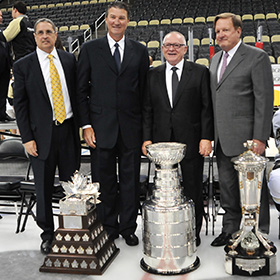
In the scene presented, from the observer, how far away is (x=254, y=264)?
2.52m

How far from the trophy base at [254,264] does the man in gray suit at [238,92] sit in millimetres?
652

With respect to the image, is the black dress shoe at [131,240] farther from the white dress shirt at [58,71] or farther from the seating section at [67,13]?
the seating section at [67,13]

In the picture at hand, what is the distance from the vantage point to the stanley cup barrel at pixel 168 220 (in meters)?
2.57

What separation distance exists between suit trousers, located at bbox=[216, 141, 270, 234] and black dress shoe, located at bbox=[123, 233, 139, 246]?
0.65 metres

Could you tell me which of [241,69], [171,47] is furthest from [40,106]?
[241,69]

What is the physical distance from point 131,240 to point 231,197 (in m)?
0.79

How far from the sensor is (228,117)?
9.30 ft

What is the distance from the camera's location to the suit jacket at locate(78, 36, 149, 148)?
9.75ft

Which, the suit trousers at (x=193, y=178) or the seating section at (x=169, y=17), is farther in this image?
the seating section at (x=169, y=17)

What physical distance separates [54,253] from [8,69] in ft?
6.54

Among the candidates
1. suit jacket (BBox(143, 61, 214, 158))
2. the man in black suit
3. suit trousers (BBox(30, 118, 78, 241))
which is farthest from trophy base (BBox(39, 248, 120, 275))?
suit jacket (BBox(143, 61, 214, 158))

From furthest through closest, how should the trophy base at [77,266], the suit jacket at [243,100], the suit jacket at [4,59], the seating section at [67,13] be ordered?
the seating section at [67,13] → the suit jacket at [4,59] → the suit jacket at [243,100] → the trophy base at [77,266]

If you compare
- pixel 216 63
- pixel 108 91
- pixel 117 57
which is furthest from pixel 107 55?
pixel 216 63

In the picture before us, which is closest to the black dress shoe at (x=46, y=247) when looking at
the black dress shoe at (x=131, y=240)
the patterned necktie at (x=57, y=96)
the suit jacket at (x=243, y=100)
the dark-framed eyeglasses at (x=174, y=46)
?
the black dress shoe at (x=131, y=240)
